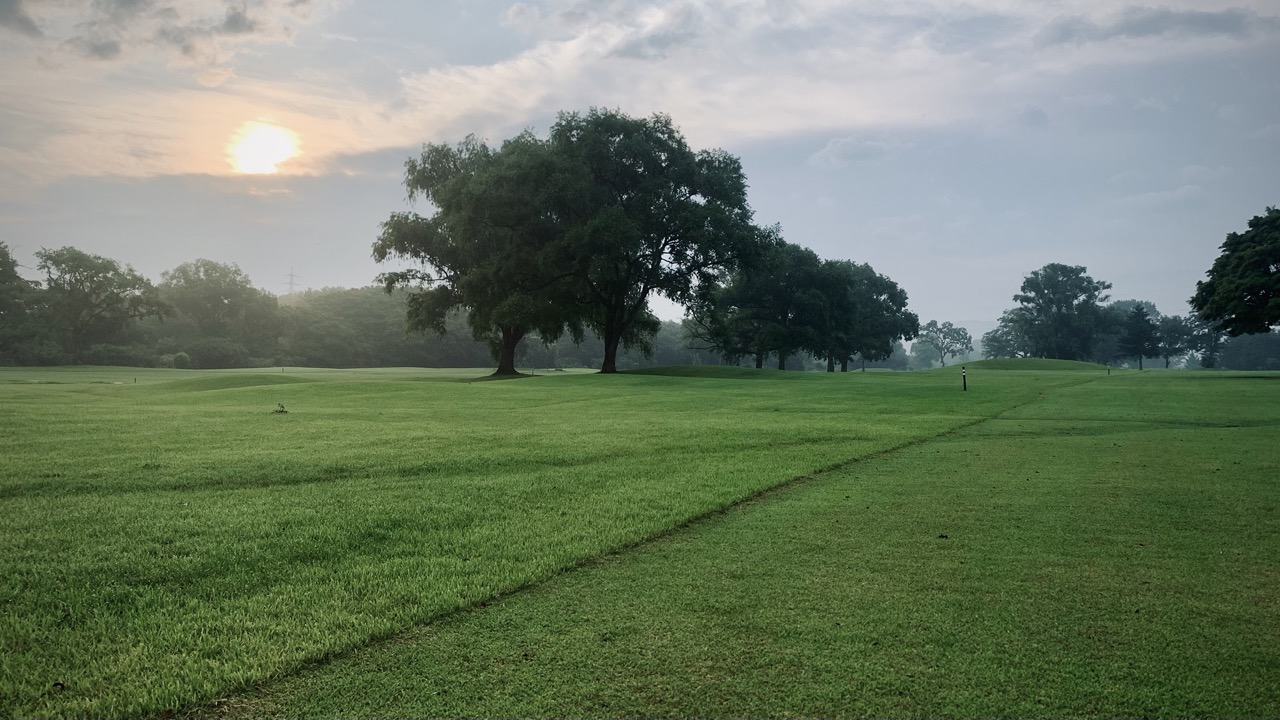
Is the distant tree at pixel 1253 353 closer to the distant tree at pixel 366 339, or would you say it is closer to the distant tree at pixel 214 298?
A: the distant tree at pixel 366 339

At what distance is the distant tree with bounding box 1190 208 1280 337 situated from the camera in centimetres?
4066

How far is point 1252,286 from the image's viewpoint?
40594mm

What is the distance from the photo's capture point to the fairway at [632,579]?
3.62m

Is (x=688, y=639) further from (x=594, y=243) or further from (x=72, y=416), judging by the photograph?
(x=594, y=243)

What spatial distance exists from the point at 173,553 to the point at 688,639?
4.57 m

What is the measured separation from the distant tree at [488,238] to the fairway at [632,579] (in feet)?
102

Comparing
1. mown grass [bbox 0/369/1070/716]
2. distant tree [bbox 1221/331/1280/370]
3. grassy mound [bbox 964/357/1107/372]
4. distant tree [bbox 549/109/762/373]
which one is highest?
distant tree [bbox 549/109/762/373]

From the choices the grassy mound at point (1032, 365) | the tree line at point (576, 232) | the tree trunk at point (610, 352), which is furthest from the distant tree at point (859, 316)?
the tree trunk at point (610, 352)

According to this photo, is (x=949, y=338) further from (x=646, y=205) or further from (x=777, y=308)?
(x=646, y=205)

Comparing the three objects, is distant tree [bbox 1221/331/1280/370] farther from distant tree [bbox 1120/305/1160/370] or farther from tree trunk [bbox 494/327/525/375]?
tree trunk [bbox 494/327/525/375]

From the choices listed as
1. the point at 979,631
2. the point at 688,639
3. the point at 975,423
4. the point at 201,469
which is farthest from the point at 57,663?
the point at 975,423

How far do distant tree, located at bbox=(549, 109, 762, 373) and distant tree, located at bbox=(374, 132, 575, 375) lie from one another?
6.02 feet

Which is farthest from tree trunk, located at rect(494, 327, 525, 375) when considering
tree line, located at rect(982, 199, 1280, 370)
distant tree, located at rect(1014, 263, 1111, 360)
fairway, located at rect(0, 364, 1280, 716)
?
distant tree, located at rect(1014, 263, 1111, 360)

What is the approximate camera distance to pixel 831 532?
22.2 ft
